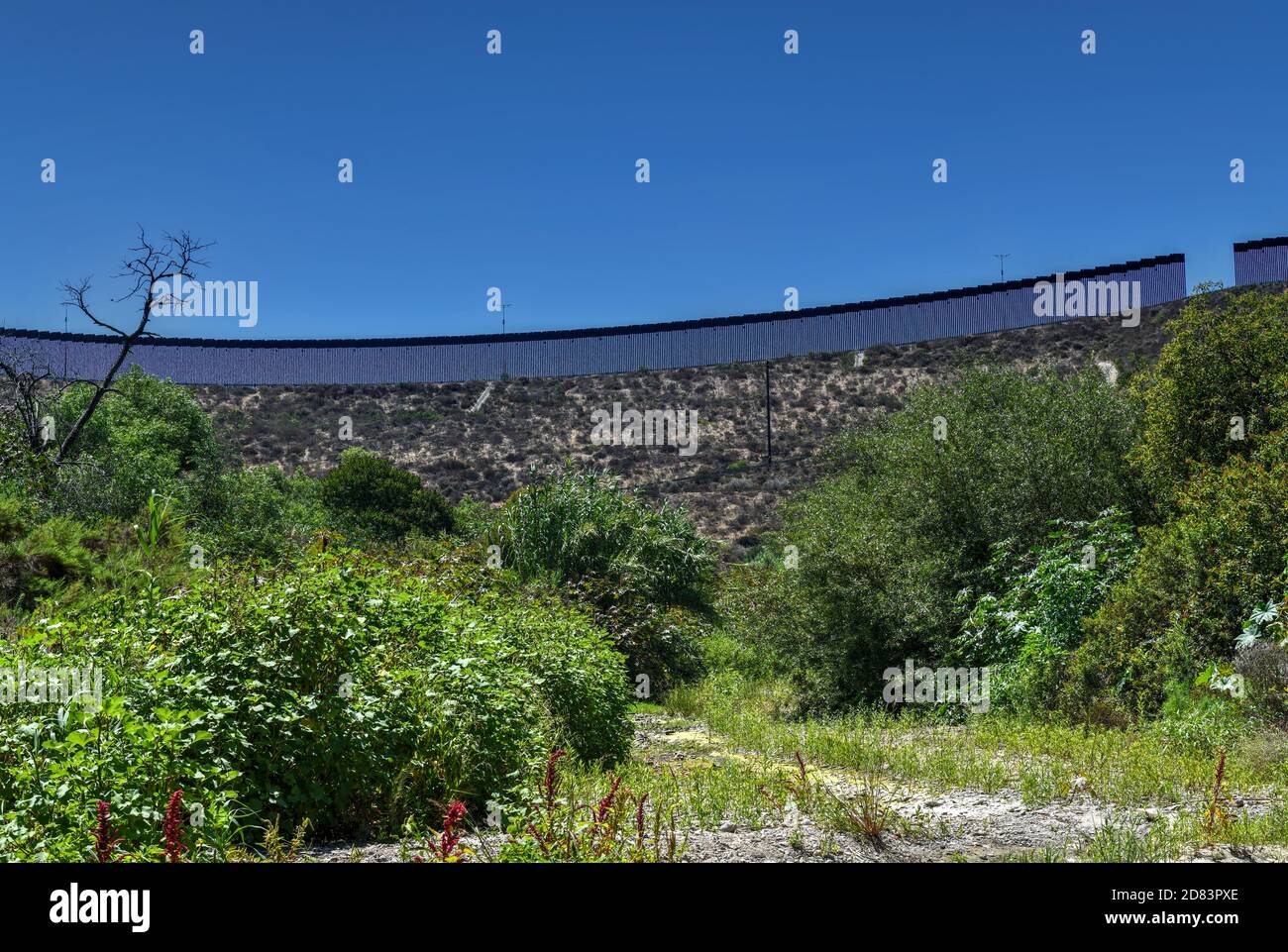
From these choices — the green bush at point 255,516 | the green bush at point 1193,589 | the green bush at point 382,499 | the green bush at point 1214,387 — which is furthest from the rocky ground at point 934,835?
the green bush at point 382,499

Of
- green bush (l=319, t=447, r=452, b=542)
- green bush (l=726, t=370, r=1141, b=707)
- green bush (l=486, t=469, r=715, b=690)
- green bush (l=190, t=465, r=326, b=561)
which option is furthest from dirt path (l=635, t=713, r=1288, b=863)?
green bush (l=319, t=447, r=452, b=542)

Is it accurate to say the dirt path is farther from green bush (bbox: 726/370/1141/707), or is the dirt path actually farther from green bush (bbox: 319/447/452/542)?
green bush (bbox: 319/447/452/542)

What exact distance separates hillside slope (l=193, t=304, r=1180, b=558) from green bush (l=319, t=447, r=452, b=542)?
5340mm

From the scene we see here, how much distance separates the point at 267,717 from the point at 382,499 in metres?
34.1

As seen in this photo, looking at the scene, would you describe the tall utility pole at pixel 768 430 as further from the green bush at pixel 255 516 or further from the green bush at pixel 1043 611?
the green bush at pixel 1043 611

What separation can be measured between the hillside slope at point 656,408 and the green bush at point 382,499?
534 cm

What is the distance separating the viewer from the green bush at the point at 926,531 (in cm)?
1524

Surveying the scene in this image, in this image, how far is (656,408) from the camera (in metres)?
55.1

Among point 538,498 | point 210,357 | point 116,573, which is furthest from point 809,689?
point 210,357

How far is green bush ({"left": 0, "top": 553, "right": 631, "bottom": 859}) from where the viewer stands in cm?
500
